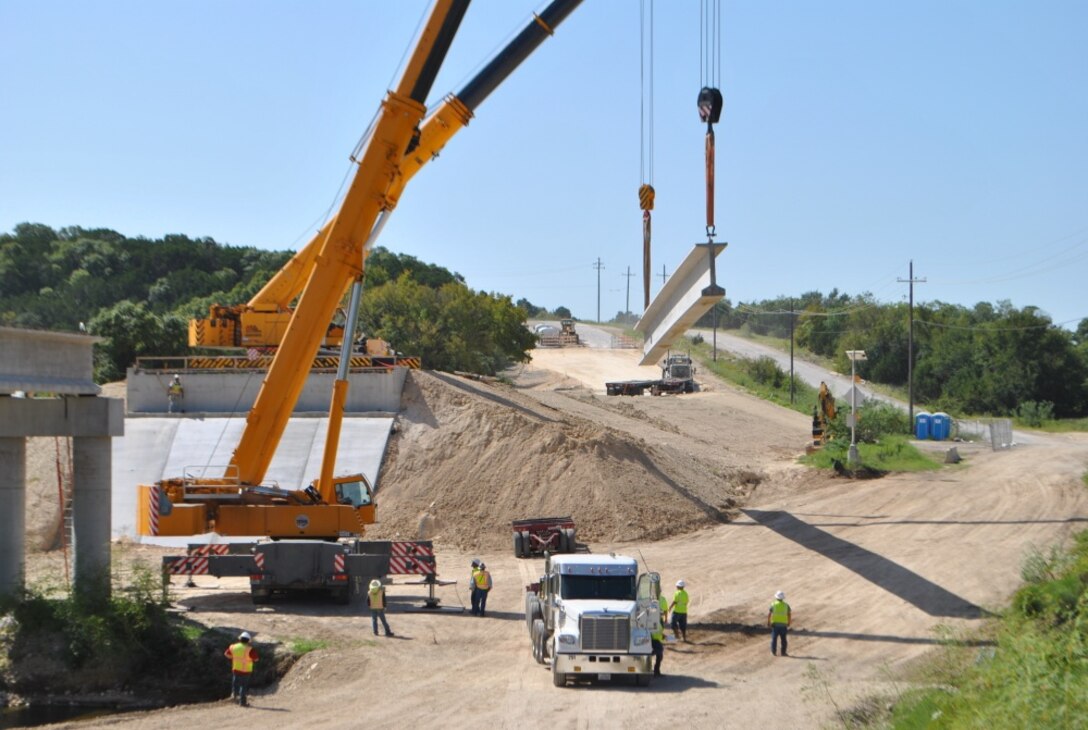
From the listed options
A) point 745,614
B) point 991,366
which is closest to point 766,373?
point 991,366

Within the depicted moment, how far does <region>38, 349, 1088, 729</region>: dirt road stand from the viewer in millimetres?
19703

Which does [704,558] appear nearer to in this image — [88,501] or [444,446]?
[444,446]

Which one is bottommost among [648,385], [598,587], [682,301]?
[598,587]

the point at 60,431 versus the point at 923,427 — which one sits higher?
the point at 60,431

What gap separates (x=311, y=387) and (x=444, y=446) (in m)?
6.15

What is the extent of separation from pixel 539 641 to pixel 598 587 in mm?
2298

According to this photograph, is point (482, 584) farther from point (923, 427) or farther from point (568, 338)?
point (568, 338)

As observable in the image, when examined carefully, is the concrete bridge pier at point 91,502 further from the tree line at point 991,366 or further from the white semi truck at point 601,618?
the tree line at point 991,366

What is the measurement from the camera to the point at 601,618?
20453 millimetres

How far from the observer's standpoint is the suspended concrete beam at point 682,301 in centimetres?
3475

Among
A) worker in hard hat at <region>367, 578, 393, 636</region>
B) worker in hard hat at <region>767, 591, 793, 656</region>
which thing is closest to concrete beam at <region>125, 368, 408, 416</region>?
worker in hard hat at <region>367, 578, 393, 636</region>

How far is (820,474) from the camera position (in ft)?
156

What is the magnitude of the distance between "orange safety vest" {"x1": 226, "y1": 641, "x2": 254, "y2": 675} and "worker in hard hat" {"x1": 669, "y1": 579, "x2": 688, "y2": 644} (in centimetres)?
860

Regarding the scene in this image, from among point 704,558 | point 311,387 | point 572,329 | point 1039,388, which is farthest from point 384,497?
point 572,329
